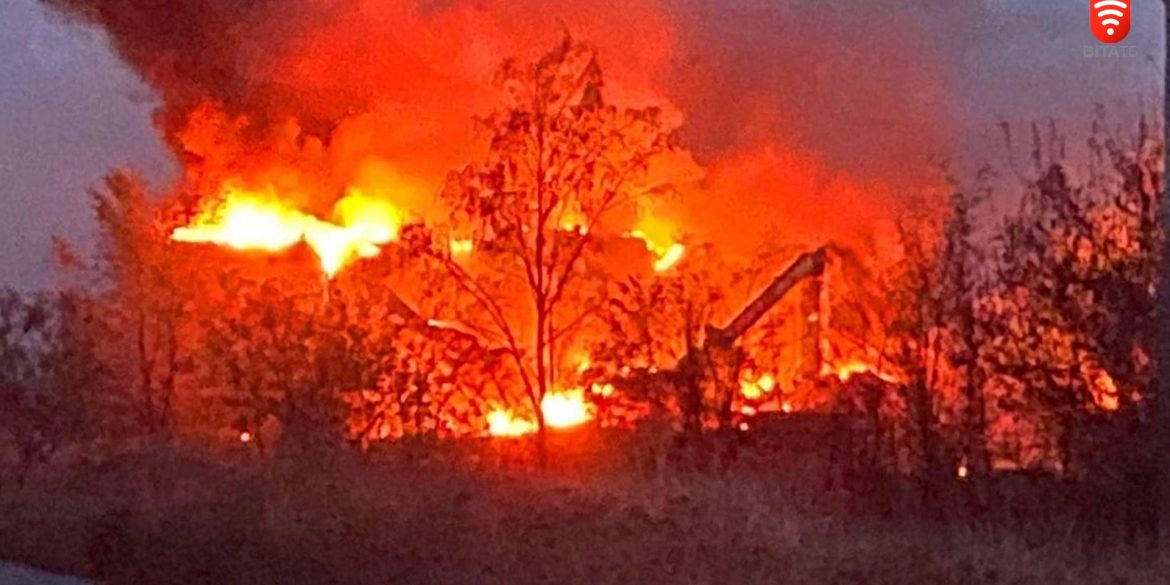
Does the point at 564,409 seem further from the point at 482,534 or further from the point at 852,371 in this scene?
the point at 852,371

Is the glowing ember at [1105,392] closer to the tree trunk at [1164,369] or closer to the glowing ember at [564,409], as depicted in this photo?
the tree trunk at [1164,369]

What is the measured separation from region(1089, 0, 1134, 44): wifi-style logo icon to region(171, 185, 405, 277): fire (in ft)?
14.9

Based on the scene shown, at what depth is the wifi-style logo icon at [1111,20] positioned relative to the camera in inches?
364

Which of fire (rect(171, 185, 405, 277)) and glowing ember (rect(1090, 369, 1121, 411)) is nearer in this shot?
glowing ember (rect(1090, 369, 1121, 411))

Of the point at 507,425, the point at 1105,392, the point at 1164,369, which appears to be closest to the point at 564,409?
the point at 507,425

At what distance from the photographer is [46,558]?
35.8 feet

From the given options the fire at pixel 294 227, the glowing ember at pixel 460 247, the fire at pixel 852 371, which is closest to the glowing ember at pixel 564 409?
the glowing ember at pixel 460 247

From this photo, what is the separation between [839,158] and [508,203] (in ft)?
6.89

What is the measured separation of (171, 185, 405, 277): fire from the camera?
11.4m

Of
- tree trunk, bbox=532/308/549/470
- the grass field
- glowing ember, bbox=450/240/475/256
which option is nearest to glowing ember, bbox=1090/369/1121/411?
the grass field

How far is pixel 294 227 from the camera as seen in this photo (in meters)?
11.6

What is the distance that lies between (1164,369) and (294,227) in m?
5.89

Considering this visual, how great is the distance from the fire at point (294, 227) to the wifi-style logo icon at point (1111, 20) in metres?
4.55

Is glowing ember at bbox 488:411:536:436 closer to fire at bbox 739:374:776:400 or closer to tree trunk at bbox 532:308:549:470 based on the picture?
tree trunk at bbox 532:308:549:470
